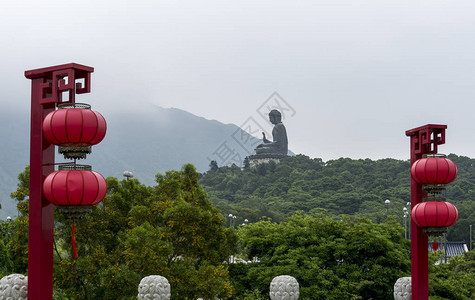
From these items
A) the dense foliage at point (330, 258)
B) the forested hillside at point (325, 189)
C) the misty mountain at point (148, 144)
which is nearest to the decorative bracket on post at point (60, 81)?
the dense foliage at point (330, 258)

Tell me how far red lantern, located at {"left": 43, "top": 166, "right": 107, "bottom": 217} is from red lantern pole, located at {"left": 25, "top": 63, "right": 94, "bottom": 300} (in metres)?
0.18

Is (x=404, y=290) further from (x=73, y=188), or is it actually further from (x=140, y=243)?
(x=73, y=188)

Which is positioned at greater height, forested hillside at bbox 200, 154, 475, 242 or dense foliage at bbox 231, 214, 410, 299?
forested hillside at bbox 200, 154, 475, 242

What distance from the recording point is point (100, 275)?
371 inches

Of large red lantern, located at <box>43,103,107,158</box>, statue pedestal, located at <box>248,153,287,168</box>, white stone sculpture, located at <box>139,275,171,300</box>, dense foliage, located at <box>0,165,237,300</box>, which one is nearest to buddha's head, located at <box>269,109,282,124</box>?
statue pedestal, located at <box>248,153,287,168</box>

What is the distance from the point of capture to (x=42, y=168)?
5.06 meters

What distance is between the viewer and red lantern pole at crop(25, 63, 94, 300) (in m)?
4.98

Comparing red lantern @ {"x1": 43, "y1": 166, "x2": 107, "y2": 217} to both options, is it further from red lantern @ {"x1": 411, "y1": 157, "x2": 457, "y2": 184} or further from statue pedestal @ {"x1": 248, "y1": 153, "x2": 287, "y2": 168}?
statue pedestal @ {"x1": 248, "y1": 153, "x2": 287, "y2": 168}

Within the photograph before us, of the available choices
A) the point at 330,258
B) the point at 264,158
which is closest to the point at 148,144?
the point at 264,158

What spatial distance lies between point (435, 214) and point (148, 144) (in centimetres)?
14823

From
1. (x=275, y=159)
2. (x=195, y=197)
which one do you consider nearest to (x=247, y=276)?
(x=195, y=197)

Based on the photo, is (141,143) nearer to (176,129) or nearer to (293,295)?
(176,129)

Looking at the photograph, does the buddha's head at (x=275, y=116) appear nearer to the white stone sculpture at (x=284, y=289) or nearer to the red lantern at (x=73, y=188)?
the white stone sculpture at (x=284, y=289)

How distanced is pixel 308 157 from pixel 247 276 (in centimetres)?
4431
